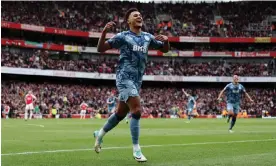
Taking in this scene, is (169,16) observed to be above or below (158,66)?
above

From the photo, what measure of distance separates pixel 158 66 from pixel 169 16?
426 inches

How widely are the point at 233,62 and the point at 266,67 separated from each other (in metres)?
4.93

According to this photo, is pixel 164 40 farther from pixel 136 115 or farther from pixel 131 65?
pixel 136 115

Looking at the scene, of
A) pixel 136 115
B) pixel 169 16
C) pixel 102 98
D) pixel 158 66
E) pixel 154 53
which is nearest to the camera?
pixel 136 115

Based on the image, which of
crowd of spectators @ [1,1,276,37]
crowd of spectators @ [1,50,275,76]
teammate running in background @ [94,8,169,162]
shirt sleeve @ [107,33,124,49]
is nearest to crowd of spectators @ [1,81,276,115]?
crowd of spectators @ [1,50,275,76]

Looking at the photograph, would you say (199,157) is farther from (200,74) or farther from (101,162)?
(200,74)

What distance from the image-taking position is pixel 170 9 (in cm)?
7750

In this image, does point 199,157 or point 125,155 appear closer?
point 199,157

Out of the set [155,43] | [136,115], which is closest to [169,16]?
[155,43]

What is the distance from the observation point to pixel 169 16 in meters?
76.3

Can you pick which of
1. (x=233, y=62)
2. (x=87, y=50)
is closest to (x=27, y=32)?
(x=87, y=50)

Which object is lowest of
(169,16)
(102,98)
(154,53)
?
(102,98)

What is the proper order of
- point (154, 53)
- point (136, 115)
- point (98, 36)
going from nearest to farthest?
point (136, 115)
point (98, 36)
point (154, 53)

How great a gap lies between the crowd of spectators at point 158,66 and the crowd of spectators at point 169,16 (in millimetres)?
4380
